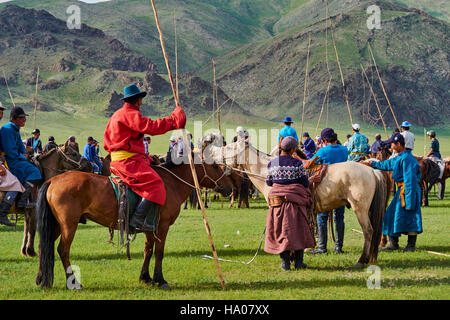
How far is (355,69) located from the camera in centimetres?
11456

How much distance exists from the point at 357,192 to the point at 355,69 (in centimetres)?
11105

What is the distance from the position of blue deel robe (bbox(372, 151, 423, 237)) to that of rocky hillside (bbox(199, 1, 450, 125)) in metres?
90.4

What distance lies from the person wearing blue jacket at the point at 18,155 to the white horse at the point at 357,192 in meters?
3.25

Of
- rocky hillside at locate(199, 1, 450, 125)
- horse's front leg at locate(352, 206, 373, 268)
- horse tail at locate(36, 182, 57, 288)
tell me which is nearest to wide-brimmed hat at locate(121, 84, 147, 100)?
horse tail at locate(36, 182, 57, 288)

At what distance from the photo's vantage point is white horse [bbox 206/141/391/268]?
8.66 m

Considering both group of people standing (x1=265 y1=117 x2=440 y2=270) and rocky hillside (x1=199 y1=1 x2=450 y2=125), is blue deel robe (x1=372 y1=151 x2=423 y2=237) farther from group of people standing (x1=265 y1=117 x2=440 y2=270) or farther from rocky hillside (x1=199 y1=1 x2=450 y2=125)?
rocky hillside (x1=199 y1=1 x2=450 y2=125)

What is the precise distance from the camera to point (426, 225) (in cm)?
1329

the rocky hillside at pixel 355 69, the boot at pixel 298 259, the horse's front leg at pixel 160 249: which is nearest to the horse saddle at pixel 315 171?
the boot at pixel 298 259

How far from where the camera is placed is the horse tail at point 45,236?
6.83 meters

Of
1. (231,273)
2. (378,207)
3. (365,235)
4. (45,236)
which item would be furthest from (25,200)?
(378,207)

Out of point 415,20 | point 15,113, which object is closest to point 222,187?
point 15,113

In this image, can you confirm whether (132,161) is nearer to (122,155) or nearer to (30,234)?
(122,155)

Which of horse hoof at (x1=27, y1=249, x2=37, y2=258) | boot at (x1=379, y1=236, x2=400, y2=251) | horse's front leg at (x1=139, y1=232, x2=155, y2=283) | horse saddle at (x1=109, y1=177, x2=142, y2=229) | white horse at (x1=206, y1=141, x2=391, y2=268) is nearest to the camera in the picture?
horse saddle at (x1=109, y1=177, x2=142, y2=229)

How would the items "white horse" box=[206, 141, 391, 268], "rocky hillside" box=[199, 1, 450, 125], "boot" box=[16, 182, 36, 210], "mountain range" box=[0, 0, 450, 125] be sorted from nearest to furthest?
"white horse" box=[206, 141, 391, 268] → "boot" box=[16, 182, 36, 210] → "mountain range" box=[0, 0, 450, 125] → "rocky hillside" box=[199, 1, 450, 125]
